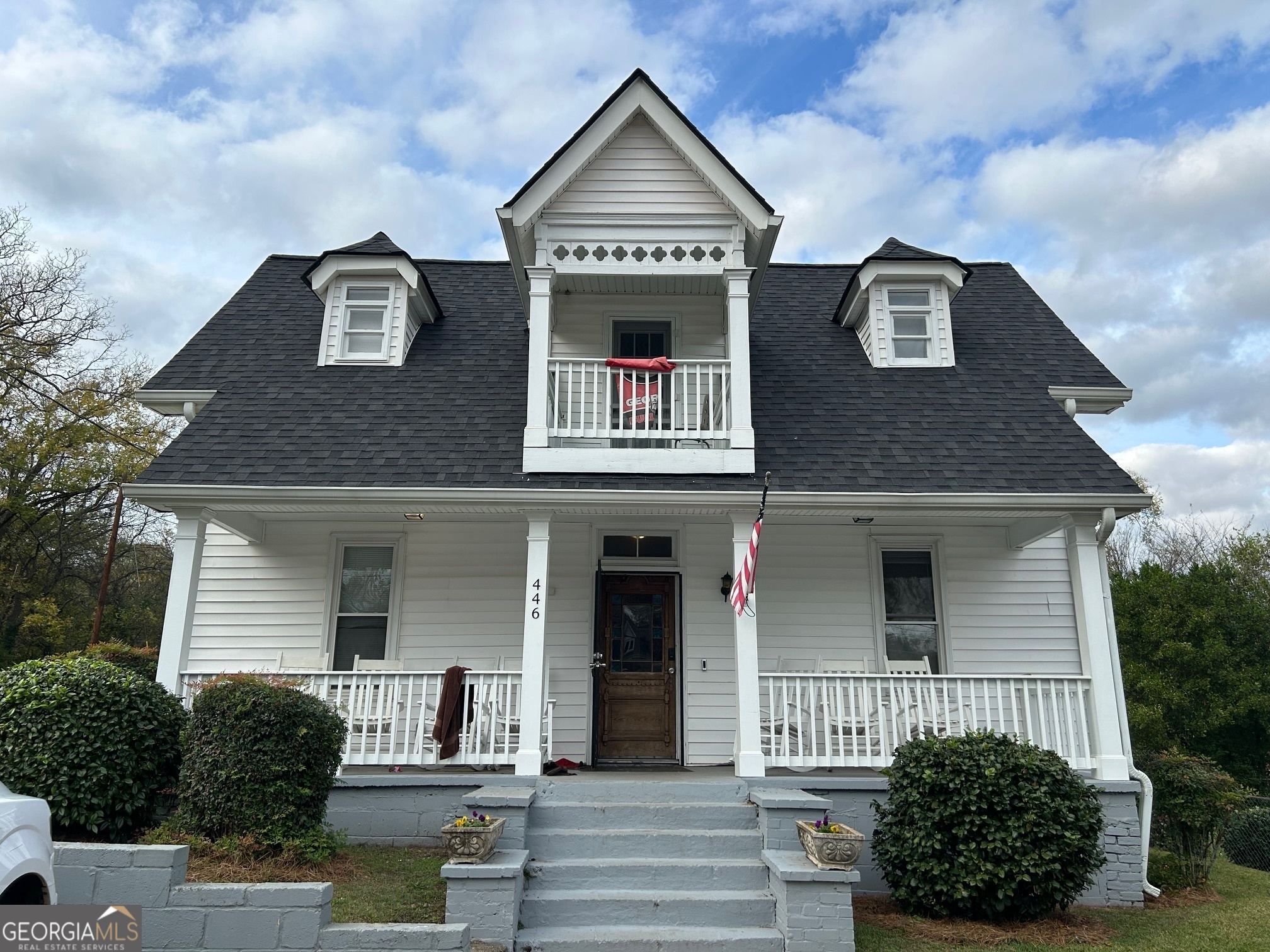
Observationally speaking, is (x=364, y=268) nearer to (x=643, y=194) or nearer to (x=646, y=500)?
(x=643, y=194)

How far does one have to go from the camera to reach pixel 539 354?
9.02 metres

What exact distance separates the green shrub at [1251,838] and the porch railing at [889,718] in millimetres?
7231

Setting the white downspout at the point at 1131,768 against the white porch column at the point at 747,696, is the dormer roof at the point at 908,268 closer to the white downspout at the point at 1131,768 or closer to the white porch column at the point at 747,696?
the white downspout at the point at 1131,768

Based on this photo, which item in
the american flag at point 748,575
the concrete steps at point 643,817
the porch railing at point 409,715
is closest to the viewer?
the concrete steps at point 643,817

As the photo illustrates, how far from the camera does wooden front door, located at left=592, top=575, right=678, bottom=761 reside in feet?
31.6

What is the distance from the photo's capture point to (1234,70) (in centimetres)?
1224

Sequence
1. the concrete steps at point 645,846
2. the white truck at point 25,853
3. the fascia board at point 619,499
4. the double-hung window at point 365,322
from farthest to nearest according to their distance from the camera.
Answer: the double-hung window at point 365,322 → the fascia board at point 619,499 → the concrete steps at point 645,846 → the white truck at point 25,853

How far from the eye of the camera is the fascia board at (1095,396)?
1054 centimetres

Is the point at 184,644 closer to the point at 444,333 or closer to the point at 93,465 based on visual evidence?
the point at 444,333

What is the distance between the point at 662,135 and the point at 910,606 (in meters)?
6.62

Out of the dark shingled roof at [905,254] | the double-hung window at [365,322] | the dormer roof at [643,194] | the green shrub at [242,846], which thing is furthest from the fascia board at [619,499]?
the dark shingled roof at [905,254]

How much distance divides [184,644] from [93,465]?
2085 centimetres

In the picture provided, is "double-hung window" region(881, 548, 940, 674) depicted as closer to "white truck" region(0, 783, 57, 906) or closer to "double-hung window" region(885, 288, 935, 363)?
"double-hung window" region(885, 288, 935, 363)

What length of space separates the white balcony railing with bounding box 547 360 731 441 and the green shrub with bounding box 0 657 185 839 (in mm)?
4555
